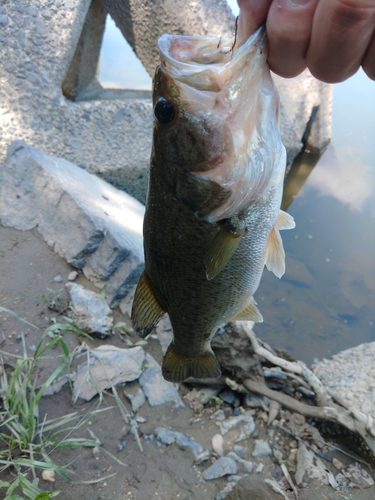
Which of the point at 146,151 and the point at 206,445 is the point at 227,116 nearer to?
the point at 206,445

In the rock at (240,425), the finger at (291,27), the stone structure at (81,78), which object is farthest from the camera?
the stone structure at (81,78)

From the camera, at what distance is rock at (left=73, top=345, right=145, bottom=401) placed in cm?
236

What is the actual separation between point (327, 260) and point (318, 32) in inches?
169

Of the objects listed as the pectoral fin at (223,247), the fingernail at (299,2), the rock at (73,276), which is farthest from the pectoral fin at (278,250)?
the rock at (73,276)

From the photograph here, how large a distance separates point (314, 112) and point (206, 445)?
5.90 meters

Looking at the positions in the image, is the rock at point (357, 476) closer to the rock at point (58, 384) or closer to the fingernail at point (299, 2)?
the rock at point (58, 384)

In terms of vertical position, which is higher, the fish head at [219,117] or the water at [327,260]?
the fish head at [219,117]

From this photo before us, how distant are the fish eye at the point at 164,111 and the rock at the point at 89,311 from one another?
174 cm

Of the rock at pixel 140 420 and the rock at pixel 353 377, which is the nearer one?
the rock at pixel 140 420

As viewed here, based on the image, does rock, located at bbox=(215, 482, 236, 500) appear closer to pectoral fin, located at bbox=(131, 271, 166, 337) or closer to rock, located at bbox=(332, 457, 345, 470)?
rock, located at bbox=(332, 457, 345, 470)

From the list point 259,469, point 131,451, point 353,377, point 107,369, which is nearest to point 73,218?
point 107,369

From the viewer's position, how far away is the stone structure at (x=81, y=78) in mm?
3625

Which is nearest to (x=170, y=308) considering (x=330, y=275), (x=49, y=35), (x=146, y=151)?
(x=146, y=151)

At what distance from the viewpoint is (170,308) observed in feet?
4.96
